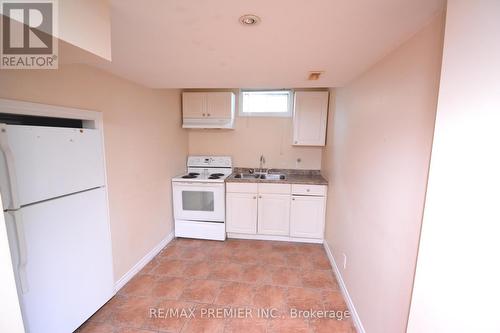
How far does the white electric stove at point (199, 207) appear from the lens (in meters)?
3.12

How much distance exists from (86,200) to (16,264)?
1.91ft

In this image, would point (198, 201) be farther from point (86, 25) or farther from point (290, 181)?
point (86, 25)

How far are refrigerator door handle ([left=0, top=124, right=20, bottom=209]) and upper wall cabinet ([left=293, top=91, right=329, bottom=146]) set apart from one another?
2.95 meters

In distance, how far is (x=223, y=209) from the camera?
10.3ft

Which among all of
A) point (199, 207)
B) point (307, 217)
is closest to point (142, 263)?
point (199, 207)

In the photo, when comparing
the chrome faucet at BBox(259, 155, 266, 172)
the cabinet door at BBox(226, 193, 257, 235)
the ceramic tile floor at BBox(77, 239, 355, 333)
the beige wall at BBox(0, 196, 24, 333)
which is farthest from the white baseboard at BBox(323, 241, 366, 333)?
the beige wall at BBox(0, 196, 24, 333)

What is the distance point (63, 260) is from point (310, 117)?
10.5 feet

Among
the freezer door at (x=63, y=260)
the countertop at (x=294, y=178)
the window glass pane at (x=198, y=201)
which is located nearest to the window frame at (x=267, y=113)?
the countertop at (x=294, y=178)

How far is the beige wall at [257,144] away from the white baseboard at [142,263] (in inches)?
62.2

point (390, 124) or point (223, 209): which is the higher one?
point (390, 124)

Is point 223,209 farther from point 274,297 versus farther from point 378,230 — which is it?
point 378,230

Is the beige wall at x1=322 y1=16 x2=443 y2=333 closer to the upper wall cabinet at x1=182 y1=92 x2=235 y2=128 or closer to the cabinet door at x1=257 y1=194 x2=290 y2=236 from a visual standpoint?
the cabinet door at x1=257 y1=194 x2=290 y2=236

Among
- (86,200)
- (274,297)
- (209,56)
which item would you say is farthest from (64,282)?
(209,56)

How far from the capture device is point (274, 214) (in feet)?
10.3
